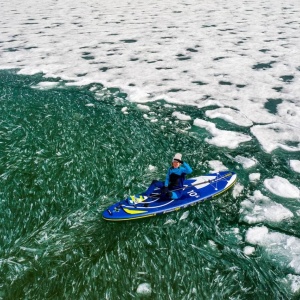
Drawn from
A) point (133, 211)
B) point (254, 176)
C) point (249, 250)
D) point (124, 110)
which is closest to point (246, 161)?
point (254, 176)

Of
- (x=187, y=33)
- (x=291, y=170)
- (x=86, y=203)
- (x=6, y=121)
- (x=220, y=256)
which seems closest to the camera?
(x=220, y=256)

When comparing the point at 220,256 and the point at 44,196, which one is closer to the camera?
the point at 220,256

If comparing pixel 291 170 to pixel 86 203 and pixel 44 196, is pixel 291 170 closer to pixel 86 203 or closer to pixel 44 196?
pixel 86 203

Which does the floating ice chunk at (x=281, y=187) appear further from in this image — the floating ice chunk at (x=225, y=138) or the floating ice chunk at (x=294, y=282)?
the floating ice chunk at (x=294, y=282)

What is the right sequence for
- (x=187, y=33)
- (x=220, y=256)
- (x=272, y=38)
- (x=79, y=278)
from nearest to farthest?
(x=79, y=278) < (x=220, y=256) < (x=272, y=38) < (x=187, y=33)

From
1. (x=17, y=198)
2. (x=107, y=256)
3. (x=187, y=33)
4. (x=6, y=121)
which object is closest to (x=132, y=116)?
(x=6, y=121)

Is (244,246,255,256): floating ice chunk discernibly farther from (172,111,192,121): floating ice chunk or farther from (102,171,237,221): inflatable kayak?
(172,111,192,121): floating ice chunk
